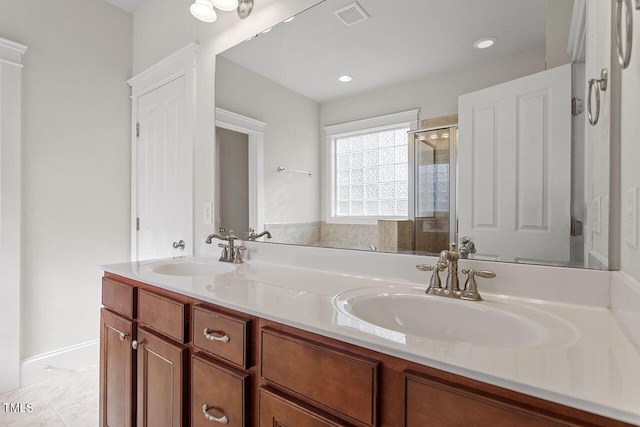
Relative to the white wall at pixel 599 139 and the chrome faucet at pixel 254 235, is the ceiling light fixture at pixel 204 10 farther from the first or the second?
the white wall at pixel 599 139

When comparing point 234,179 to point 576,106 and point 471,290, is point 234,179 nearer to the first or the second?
point 471,290

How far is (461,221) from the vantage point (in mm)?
1144

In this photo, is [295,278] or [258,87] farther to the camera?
[258,87]

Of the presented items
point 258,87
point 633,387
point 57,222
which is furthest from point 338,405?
point 57,222

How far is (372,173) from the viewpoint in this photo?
4.46 ft

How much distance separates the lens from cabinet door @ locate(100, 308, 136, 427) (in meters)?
1.34

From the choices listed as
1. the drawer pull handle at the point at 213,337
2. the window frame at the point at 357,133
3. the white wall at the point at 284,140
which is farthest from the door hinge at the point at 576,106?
the drawer pull handle at the point at 213,337

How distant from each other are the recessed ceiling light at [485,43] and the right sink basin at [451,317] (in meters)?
0.83

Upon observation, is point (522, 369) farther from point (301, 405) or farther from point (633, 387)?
point (301, 405)

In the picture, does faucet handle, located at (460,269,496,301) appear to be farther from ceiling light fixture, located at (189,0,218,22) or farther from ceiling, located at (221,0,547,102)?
ceiling light fixture, located at (189,0,218,22)

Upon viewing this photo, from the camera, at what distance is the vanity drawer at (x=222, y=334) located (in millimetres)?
923

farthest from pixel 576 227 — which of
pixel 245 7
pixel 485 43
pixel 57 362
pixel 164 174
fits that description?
pixel 57 362

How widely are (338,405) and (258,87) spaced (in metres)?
1.56

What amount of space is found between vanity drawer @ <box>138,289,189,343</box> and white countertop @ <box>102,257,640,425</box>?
2.5 inches
